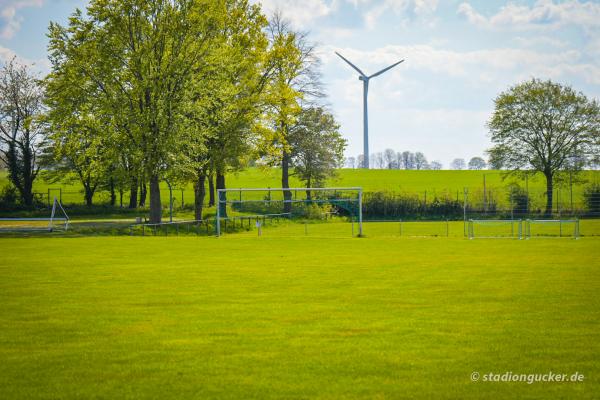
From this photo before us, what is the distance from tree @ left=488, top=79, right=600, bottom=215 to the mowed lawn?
51.1 m

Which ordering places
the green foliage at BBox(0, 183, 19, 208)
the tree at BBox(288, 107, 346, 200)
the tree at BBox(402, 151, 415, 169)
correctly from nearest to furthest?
the green foliage at BBox(0, 183, 19, 208)
the tree at BBox(288, 107, 346, 200)
the tree at BBox(402, 151, 415, 169)

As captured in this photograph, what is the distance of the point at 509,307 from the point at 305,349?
529 cm

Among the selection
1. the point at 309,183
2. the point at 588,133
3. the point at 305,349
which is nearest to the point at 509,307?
the point at 305,349

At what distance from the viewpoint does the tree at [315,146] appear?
60844mm

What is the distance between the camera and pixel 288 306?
1283 centimetres

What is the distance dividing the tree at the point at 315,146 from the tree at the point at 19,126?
23345 millimetres

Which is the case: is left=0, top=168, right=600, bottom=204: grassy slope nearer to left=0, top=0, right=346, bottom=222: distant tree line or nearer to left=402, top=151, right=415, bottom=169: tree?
left=0, top=0, right=346, bottom=222: distant tree line

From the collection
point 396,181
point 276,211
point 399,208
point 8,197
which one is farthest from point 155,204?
point 396,181

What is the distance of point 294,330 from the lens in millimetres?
10539

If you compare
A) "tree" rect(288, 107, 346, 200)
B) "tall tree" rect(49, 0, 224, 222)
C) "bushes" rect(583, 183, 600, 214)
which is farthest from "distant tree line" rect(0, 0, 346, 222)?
"bushes" rect(583, 183, 600, 214)

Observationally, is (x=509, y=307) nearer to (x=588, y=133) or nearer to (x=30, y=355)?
(x=30, y=355)

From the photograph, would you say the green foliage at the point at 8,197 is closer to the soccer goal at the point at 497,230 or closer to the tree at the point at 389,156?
the soccer goal at the point at 497,230

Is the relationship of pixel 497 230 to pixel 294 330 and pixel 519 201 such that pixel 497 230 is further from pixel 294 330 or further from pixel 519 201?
pixel 294 330

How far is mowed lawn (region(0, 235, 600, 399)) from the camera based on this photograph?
7.65m
